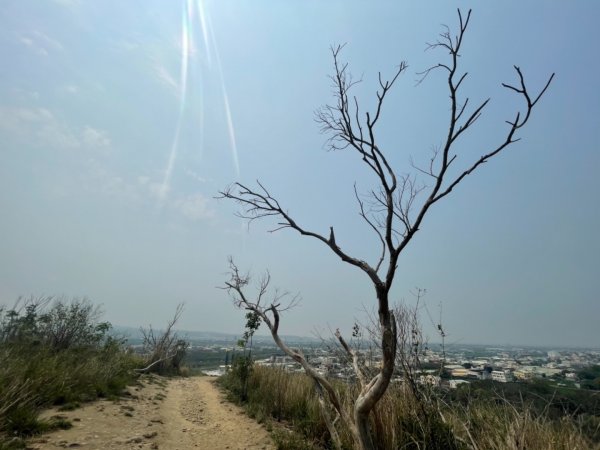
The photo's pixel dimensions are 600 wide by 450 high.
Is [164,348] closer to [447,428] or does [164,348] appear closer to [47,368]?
[47,368]

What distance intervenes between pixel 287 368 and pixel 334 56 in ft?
38.5

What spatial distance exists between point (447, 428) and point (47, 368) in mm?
8523

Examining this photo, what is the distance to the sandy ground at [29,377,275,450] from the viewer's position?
5.85 meters

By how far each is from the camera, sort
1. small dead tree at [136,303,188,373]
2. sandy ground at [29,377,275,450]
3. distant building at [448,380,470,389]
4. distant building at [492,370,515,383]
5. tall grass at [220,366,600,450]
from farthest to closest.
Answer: small dead tree at [136,303,188,373] → sandy ground at [29,377,275,450] → distant building at [492,370,515,383] → distant building at [448,380,470,389] → tall grass at [220,366,600,450]

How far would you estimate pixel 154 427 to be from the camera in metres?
7.56

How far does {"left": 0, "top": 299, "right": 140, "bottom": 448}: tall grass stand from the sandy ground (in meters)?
0.45

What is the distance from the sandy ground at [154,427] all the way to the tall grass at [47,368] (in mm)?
450

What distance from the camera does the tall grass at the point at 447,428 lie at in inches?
137

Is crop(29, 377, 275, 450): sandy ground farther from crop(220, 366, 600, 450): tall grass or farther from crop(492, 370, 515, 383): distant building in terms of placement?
crop(492, 370, 515, 383): distant building

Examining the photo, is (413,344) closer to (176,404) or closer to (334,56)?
(334,56)

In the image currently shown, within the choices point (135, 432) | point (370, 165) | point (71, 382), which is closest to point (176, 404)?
point (71, 382)

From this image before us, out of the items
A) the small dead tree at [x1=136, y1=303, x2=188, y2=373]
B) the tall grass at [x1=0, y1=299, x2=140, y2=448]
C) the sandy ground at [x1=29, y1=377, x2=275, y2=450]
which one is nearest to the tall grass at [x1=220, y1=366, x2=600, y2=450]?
the sandy ground at [x1=29, y1=377, x2=275, y2=450]

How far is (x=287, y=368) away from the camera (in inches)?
514

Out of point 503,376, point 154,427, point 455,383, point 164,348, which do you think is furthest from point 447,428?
point 164,348
